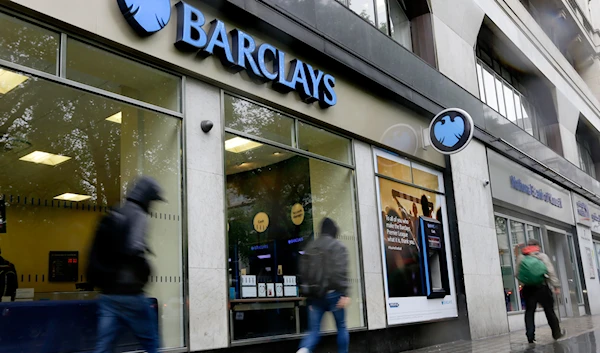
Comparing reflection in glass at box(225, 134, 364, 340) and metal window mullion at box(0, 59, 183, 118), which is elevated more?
metal window mullion at box(0, 59, 183, 118)

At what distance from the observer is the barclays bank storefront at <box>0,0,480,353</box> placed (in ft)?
18.7

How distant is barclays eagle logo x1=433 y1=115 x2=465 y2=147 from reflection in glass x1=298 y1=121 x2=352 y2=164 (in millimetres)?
2649

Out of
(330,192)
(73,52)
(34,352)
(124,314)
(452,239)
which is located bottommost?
(34,352)

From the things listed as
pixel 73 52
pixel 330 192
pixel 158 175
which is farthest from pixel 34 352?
pixel 330 192

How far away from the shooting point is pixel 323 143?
8969mm

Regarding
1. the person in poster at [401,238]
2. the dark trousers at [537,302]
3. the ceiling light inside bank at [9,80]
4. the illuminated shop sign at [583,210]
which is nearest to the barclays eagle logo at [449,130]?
the person in poster at [401,238]

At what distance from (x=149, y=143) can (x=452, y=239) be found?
708 cm

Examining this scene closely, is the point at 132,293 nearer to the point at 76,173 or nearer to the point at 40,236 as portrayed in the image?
the point at 40,236

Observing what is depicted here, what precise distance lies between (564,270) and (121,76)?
1712cm

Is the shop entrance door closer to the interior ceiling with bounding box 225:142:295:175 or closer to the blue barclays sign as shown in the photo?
the blue barclays sign

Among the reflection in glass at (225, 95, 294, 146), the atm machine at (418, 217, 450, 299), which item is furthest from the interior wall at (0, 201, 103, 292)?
the atm machine at (418, 217, 450, 299)

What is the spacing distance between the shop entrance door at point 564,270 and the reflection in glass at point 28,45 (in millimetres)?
16644

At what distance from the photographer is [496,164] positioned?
560 inches

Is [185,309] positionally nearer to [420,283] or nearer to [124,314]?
[124,314]
